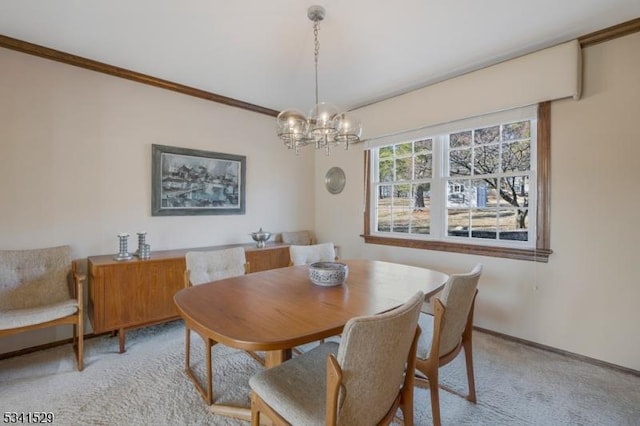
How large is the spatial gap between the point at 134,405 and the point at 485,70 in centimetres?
387

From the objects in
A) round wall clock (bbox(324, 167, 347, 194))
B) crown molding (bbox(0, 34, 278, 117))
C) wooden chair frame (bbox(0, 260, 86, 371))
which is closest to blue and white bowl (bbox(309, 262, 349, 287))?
wooden chair frame (bbox(0, 260, 86, 371))

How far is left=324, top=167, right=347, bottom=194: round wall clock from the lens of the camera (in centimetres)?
427

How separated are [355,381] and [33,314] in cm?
240

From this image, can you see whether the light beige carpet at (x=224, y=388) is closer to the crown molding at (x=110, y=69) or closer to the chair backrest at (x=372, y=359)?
the chair backrest at (x=372, y=359)

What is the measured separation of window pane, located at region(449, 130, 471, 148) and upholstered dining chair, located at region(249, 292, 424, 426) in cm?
251

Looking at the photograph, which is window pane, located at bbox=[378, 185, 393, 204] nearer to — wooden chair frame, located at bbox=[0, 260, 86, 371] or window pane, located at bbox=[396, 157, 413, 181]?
window pane, located at bbox=[396, 157, 413, 181]

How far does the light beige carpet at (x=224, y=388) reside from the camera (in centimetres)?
176

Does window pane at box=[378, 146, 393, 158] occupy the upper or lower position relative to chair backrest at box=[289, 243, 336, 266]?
upper

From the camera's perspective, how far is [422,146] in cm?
351

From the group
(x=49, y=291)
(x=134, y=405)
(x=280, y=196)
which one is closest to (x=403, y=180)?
(x=280, y=196)

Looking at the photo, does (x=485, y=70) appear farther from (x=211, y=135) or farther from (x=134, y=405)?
(x=134, y=405)

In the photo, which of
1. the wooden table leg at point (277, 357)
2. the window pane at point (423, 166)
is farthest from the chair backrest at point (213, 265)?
the window pane at point (423, 166)

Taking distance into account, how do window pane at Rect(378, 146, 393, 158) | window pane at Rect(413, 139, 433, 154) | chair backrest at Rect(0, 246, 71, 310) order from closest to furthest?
chair backrest at Rect(0, 246, 71, 310) < window pane at Rect(413, 139, 433, 154) < window pane at Rect(378, 146, 393, 158)

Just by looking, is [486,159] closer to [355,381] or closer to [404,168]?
[404,168]
